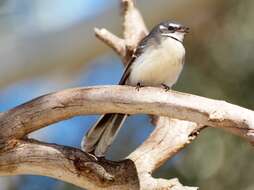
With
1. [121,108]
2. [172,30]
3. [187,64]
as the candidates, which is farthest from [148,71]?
[187,64]

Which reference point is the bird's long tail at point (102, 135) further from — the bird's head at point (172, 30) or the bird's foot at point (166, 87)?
the bird's head at point (172, 30)

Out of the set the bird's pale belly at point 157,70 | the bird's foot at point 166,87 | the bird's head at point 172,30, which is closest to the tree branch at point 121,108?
the bird's foot at point 166,87

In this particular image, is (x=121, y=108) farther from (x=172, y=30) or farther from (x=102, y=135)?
(x=172, y=30)

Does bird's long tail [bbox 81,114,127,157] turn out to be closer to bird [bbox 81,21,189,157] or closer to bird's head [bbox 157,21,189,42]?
bird [bbox 81,21,189,157]

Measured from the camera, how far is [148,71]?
241cm

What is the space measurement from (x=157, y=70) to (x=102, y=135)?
29cm

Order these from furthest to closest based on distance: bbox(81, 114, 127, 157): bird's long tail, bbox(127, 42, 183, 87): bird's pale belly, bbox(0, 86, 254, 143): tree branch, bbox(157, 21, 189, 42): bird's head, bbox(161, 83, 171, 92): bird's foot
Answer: bbox(157, 21, 189, 42): bird's head < bbox(127, 42, 183, 87): bird's pale belly < bbox(81, 114, 127, 157): bird's long tail < bbox(161, 83, 171, 92): bird's foot < bbox(0, 86, 254, 143): tree branch

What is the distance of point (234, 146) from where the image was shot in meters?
3.68

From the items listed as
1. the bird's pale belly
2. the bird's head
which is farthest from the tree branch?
the bird's head

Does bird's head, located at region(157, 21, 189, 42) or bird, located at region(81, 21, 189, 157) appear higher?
bird's head, located at region(157, 21, 189, 42)

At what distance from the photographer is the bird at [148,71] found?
229 cm

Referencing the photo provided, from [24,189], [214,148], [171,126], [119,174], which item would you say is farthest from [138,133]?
[119,174]

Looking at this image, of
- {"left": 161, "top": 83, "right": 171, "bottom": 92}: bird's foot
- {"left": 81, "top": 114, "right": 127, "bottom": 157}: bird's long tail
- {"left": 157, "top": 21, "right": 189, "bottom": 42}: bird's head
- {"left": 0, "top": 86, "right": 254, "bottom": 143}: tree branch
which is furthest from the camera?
{"left": 157, "top": 21, "right": 189, "bottom": 42}: bird's head

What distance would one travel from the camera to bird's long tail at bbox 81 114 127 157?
225cm
